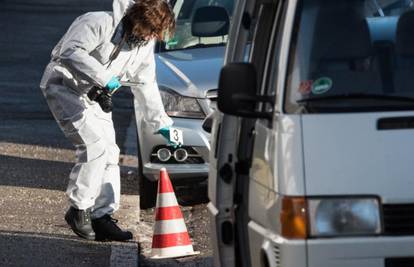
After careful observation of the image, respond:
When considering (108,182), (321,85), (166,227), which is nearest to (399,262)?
(321,85)

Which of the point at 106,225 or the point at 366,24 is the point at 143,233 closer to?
the point at 106,225

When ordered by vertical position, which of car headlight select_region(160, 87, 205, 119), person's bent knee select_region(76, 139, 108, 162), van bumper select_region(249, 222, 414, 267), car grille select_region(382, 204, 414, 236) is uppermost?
car grille select_region(382, 204, 414, 236)

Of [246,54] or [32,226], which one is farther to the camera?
[32,226]

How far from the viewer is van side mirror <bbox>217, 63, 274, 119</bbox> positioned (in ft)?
18.5

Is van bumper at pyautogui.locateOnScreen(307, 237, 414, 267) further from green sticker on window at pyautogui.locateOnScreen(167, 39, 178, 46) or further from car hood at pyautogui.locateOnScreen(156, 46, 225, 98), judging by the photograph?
green sticker on window at pyautogui.locateOnScreen(167, 39, 178, 46)

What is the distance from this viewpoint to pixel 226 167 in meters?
6.50

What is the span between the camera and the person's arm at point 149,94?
932cm

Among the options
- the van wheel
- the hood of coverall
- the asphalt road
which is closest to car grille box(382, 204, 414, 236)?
the asphalt road

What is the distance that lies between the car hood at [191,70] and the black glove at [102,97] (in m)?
1.78

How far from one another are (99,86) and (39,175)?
3620mm

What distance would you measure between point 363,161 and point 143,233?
4904 mm

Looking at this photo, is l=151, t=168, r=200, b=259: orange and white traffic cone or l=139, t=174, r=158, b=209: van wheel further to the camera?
l=139, t=174, r=158, b=209: van wheel

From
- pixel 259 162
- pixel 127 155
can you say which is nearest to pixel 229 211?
pixel 259 162

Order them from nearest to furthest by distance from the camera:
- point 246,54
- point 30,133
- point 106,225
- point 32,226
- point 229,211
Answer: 1. point 229,211
2. point 246,54
3. point 106,225
4. point 32,226
5. point 30,133
